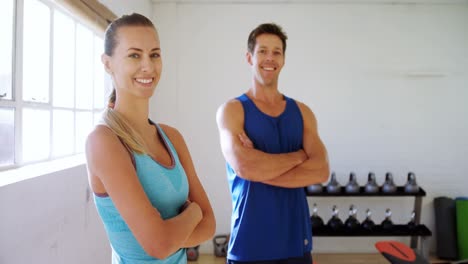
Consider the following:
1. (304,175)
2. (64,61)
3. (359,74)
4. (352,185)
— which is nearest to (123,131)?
(304,175)

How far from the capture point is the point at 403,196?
351 cm

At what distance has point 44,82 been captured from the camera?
1759mm

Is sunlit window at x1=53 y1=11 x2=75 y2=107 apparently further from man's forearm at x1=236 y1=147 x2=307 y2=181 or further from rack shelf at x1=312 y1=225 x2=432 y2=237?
rack shelf at x1=312 y1=225 x2=432 y2=237

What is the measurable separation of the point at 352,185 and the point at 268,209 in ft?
7.19

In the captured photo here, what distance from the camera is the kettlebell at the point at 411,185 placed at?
10.9 ft

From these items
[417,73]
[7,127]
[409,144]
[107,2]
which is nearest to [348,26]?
[417,73]

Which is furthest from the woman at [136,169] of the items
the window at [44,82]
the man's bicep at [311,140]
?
the man's bicep at [311,140]

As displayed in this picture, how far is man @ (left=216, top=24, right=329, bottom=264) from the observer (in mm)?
1387

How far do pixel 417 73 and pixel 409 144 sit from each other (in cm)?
69

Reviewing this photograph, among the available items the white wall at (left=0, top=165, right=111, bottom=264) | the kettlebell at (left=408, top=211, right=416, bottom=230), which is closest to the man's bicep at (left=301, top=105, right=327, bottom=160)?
the white wall at (left=0, top=165, right=111, bottom=264)

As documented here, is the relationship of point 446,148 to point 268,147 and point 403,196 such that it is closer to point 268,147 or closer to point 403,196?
point 403,196

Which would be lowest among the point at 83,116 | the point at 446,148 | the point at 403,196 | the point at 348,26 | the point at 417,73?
the point at 403,196

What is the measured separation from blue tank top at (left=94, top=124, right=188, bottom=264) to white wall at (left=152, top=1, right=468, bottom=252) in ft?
9.22

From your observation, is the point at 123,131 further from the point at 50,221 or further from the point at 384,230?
the point at 384,230
